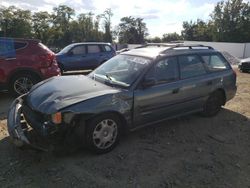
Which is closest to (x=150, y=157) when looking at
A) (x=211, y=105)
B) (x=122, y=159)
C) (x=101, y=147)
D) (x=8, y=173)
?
(x=122, y=159)

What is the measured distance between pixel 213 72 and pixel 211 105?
27.9 inches

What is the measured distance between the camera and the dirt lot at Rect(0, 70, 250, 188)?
11.6 ft

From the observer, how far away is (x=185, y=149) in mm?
4473

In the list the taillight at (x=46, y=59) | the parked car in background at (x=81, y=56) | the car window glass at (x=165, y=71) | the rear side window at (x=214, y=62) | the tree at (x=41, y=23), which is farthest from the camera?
the tree at (x=41, y=23)

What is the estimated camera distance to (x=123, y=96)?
4305mm

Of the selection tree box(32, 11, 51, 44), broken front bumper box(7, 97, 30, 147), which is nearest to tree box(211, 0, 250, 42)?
tree box(32, 11, 51, 44)

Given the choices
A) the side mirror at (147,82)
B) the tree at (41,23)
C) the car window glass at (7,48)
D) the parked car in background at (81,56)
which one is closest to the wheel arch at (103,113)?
the side mirror at (147,82)

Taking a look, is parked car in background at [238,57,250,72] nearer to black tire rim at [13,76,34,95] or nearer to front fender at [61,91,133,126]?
black tire rim at [13,76,34,95]

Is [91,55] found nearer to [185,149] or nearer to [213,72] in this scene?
[213,72]

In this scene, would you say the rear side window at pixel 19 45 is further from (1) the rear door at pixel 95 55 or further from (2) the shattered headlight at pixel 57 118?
(1) the rear door at pixel 95 55

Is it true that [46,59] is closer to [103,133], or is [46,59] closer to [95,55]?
[103,133]

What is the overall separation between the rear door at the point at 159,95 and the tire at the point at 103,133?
439mm

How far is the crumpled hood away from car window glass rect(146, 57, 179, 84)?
0.80 m

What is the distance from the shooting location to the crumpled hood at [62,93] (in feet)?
12.8
